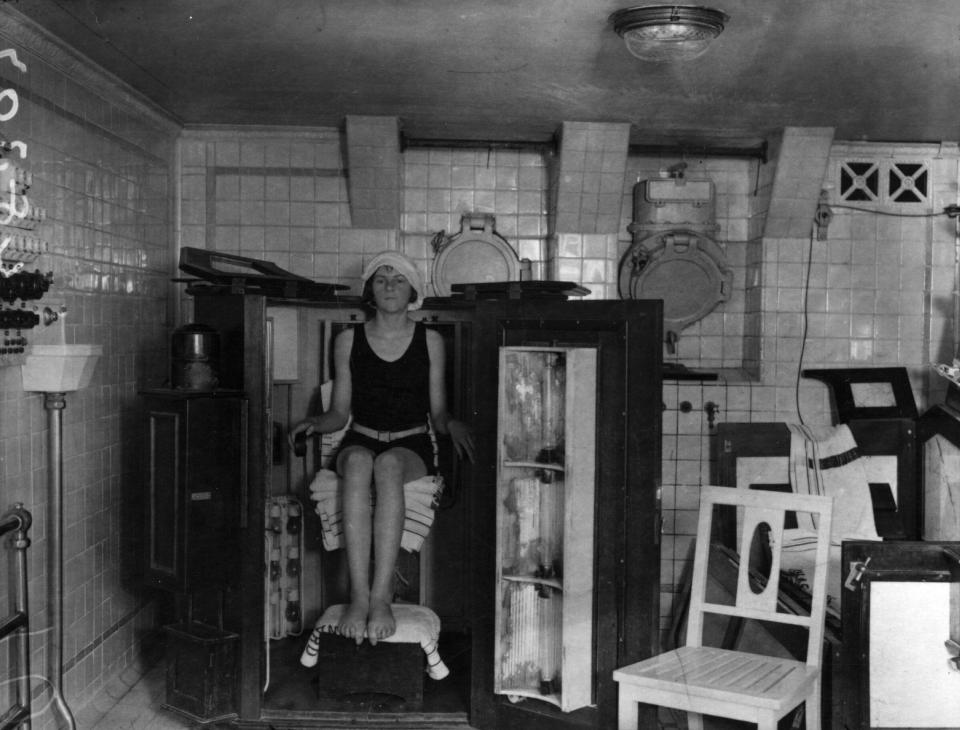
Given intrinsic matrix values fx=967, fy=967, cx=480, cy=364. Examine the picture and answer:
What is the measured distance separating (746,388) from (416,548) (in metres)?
2.03

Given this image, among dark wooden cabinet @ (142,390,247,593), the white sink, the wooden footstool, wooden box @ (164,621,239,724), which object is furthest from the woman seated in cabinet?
the white sink

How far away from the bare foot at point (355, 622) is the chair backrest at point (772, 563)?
1.25 m

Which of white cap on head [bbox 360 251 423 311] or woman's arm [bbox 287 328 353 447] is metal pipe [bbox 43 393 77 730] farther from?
white cap on head [bbox 360 251 423 311]

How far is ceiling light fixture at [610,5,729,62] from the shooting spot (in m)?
3.01

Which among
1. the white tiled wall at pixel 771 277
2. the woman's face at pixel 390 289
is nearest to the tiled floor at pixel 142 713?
the woman's face at pixel 390 289

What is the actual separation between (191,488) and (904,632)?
7.95 ft

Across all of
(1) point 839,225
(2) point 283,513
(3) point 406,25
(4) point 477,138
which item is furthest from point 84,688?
(1) point 839,225

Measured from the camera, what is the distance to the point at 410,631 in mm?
3791

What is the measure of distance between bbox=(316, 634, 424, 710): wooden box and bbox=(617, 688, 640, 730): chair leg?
2.84 ft

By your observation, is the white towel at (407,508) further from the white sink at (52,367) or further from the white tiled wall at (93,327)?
the white sink at (52,367)

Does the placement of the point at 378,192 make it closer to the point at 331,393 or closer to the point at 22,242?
the point at 331,393

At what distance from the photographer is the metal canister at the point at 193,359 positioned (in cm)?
361

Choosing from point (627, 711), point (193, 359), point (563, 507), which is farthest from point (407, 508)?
point (627, 711)

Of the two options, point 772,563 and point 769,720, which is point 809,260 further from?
point 769,720
